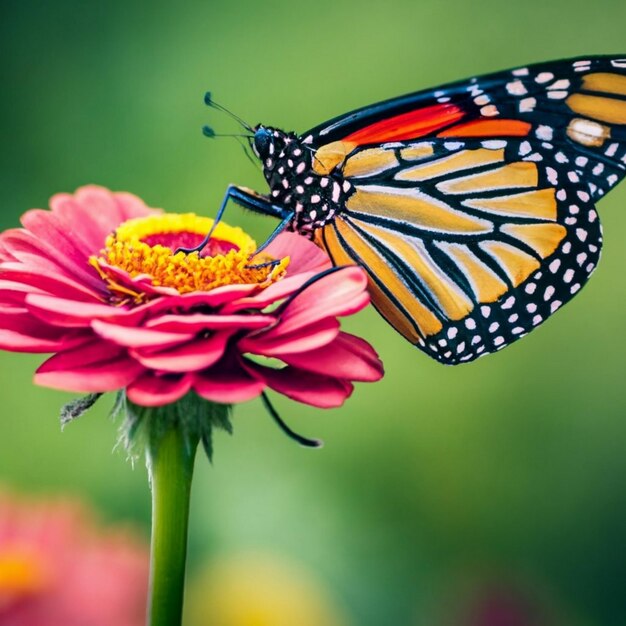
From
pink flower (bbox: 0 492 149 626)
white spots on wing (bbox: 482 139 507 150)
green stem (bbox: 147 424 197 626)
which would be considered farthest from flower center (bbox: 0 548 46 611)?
white spots on wing (bbox: 482 139 507 150)

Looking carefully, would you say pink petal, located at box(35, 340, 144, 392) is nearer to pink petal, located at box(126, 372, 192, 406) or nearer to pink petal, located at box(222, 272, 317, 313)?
pink petal, located at box(126, 372, 192, 406)

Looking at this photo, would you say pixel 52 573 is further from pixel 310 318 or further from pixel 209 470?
pixel 209 470

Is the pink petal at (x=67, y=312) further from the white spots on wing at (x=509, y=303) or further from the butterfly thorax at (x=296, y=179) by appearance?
the white spots on wing at (x=509, y=303)

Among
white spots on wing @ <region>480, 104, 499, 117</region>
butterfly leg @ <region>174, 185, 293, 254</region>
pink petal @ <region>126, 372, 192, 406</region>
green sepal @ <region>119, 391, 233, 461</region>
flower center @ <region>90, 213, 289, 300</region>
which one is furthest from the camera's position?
white spots on wing @ <region>480, 104, 499, 117</region>

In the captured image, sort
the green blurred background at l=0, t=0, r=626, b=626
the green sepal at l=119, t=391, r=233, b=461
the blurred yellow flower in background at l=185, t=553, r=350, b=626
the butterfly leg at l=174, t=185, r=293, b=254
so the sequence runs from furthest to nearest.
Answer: the green blurred background at l=0, t=0, r=626, b=626
the blurred yellow flower in background at l=185, t=553, r=350, b=626
the butterfly leg at l=174, t=185, r=293, b=254
the green sepal at l=119, t=391, r=233, b=461

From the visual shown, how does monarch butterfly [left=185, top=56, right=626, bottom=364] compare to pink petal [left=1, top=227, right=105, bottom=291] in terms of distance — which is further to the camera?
monarch butterfly [left=185, top=56, right=626, bottom=364]

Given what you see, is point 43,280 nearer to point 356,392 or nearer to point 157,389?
point 157,389

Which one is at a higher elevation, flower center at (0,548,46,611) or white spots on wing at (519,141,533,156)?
white spots on wing at (519,141,533,156)
